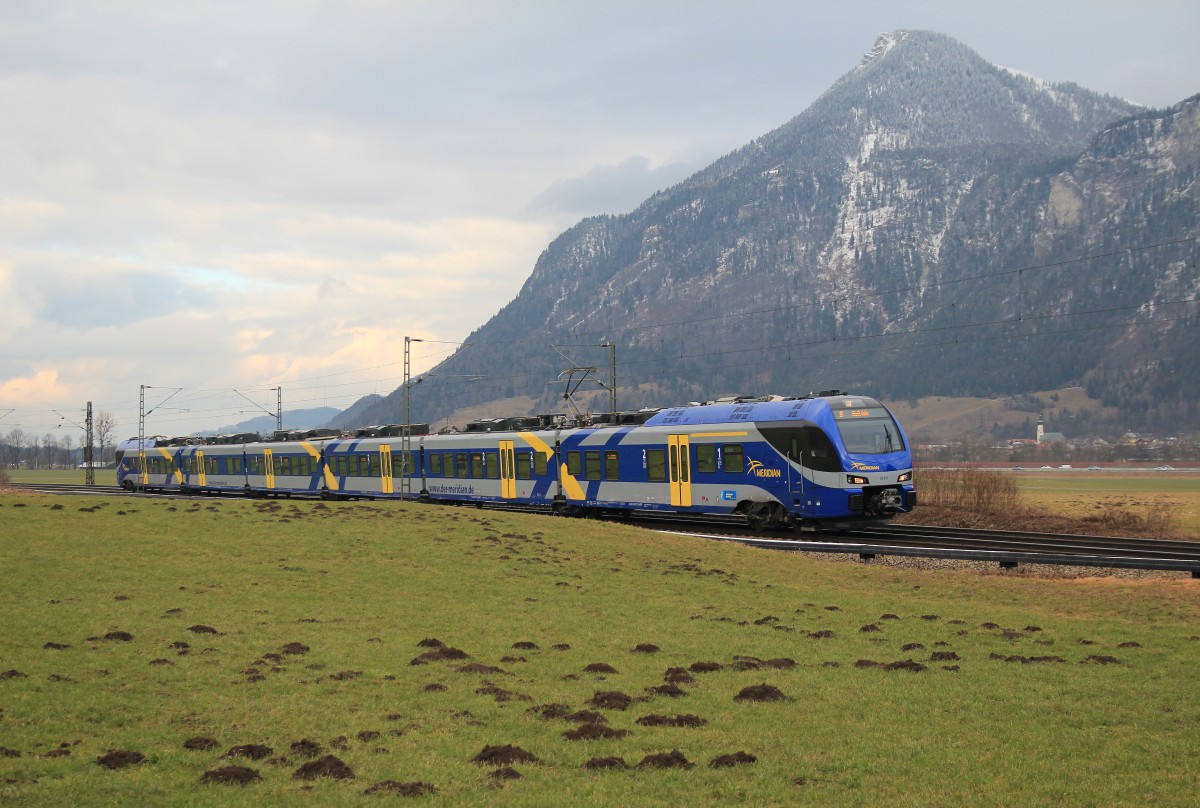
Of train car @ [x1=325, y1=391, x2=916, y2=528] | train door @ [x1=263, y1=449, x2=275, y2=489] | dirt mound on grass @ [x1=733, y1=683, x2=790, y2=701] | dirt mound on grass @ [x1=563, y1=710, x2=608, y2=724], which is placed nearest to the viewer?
dirt mound on grass @ [x1=563, y1=710, x2=608, y2=724]

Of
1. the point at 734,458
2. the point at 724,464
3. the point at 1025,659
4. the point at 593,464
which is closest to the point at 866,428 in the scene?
the point at 734,458

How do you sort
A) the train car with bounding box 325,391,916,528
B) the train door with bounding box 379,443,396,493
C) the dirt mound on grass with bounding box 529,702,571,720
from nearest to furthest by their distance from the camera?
the dirt mound on grass with bounding box 529,702,571,720, the train car with bounding box 325,391,916,528, the train door with bounding box 379,443,396,493

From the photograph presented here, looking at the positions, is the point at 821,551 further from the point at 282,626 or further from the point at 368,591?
the point at 282,626

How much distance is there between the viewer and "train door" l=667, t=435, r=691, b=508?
41.0 metres

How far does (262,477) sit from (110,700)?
64045mm

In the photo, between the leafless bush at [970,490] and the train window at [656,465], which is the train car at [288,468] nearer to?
the train window at [656,465]

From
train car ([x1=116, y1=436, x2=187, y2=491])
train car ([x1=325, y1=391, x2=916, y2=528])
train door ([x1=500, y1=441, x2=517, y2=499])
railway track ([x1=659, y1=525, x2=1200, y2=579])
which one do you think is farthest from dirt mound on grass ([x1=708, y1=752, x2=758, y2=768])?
train car ([x1=116, y1=436, x2=187, y2=491])

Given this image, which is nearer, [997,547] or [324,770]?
[324,770]

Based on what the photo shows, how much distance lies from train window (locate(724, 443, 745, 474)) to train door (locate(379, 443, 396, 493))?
1069 inches

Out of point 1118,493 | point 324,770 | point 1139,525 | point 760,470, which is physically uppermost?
point 760,470

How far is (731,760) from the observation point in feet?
36.1

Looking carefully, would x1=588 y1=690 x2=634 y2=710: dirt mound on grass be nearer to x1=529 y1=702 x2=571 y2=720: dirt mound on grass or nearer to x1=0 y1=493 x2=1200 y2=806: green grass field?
x1=0 y1=493 x2=1200 y2=806: green grass field

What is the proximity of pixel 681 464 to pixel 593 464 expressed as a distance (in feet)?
19.2

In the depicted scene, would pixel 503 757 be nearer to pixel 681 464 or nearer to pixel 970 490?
pixel 681 464
